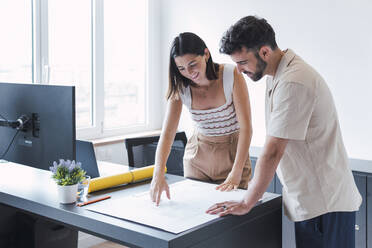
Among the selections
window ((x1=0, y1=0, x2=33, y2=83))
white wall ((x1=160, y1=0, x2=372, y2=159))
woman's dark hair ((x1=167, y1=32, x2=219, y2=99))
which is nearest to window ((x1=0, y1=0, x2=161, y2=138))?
window ((x1=0, y1=0, x2=33, y2=83))

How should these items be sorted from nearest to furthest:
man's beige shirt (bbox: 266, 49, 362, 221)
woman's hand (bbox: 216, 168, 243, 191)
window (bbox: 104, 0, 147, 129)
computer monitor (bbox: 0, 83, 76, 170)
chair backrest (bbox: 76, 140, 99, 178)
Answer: man's beige shirt (bbox: 266, 49, 362, 221), computer monitor (bbox: 0, 83, 76, 170), woman's hand (bbox: 216, 168, 243, 191), chair backrest (bbox: 76, 140, 99, 178), window (bbox: 104, 0, 147, 129)

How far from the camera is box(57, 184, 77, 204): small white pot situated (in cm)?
153

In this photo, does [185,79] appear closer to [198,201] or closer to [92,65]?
[198,201]

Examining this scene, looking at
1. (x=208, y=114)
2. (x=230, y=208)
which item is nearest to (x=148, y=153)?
(x=208, y=114)

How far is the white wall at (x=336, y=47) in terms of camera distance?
3053 mm

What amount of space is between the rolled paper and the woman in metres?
0.10

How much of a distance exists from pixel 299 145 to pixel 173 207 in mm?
497

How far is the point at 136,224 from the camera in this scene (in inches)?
52.4

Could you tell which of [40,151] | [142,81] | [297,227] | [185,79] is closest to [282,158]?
[297,227]

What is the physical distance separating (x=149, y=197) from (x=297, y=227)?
59cm

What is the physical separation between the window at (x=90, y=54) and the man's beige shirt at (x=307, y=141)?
2098 mm

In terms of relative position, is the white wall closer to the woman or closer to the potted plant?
the woman

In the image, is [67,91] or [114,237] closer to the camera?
[114,237]

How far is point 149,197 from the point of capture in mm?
1646
